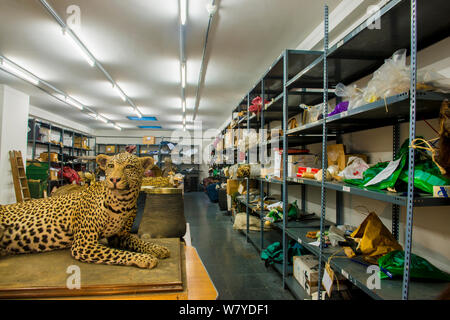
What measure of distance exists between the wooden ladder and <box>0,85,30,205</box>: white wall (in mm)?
162

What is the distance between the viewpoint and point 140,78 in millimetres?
5043

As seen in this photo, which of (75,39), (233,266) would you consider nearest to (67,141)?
(75,39)

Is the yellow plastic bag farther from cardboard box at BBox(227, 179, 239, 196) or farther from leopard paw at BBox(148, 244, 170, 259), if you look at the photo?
cardboard box at BBox(227, 179, 239, 196)

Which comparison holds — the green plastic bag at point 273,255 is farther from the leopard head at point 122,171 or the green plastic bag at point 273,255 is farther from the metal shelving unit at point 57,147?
the metal shelving unit at point 57,147

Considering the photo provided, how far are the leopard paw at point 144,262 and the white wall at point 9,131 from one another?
648 cm

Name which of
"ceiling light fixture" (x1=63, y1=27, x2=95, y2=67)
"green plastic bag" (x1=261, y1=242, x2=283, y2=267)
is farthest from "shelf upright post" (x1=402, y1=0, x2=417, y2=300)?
"ceiling light fixture" (x1=63, y1=27, x2=95, y2=67)

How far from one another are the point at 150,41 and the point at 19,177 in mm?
4742

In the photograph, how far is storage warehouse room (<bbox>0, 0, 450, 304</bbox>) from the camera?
945mm

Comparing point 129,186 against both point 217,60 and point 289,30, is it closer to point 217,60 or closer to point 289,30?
point 289,30

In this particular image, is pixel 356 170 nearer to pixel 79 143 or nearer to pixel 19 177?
pixel 19 177

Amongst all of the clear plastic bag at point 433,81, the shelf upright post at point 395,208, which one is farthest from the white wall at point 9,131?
the clear plastic bag at point 433,81
